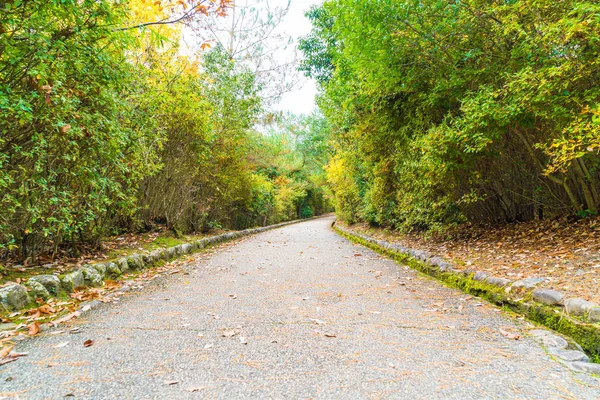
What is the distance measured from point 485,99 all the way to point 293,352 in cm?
385

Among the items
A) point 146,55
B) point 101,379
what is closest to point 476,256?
point 101,379

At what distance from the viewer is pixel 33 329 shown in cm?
236

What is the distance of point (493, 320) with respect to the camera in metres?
2.67

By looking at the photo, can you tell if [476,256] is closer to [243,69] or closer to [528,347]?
[528,347]

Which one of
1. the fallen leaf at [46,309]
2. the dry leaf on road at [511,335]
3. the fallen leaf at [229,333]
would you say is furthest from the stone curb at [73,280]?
the dry leaf on road at [511,335]

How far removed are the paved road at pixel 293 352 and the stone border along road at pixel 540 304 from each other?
141 millimetres

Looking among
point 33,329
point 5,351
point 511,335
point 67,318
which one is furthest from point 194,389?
point 511,335

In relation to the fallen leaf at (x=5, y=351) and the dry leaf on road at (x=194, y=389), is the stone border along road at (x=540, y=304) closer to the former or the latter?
the dry leaf on road at (x=194, y=389)

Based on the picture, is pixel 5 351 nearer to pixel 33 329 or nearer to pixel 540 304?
pixel 33 329

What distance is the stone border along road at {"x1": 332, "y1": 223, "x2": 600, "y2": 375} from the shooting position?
2033 mm

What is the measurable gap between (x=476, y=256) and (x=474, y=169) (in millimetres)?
Answer: 1596

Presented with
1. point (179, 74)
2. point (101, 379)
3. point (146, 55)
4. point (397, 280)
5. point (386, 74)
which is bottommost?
point (397, 280)

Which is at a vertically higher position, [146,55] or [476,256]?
[146,55]

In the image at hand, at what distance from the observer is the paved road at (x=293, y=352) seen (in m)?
1.66
